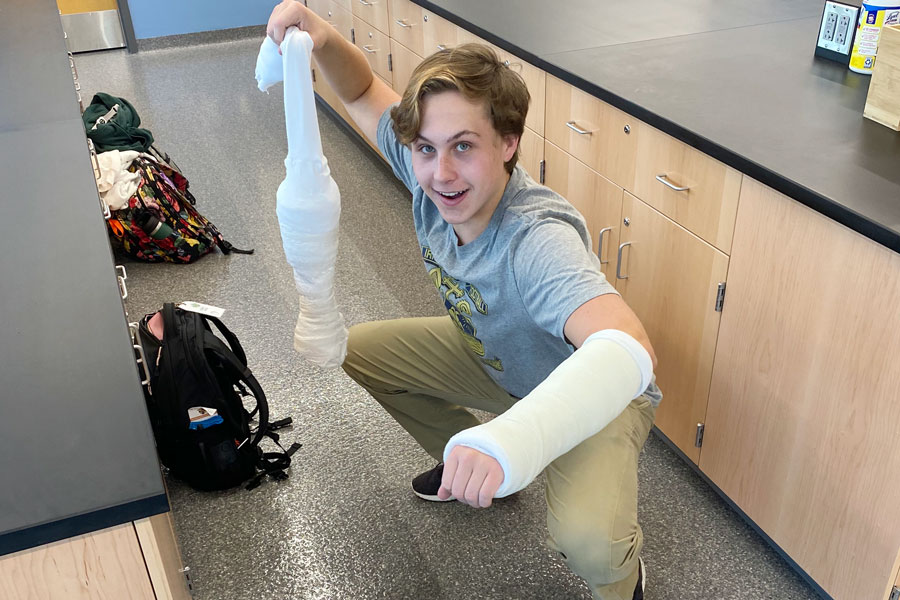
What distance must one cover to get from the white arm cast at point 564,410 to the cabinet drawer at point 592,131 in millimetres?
891

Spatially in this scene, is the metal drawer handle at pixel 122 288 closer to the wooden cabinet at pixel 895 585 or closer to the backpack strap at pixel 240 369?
the backpack strap at pixel 240 369

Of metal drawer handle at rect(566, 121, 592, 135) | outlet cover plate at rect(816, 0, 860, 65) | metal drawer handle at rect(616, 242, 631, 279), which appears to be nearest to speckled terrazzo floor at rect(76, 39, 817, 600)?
metal drawer handle at rect(616, 242, 631, 279)

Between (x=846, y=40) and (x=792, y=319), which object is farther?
(x=846, y=40)

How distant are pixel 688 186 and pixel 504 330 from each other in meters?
0.50

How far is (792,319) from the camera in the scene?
5.00 ft

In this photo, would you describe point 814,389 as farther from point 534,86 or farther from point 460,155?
point 534,86

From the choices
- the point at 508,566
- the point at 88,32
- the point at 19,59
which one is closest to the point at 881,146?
the point at 508,566

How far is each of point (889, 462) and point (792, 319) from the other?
29 cm

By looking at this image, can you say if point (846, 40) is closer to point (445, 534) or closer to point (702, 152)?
point (702, 152)

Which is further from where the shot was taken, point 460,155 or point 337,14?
point 337,14

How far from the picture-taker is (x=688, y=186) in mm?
1715

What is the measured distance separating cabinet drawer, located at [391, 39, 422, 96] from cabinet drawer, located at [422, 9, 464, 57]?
12 centimetres

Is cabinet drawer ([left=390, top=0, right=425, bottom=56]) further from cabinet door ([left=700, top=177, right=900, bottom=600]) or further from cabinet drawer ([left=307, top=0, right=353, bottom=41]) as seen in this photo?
cabinet door ([left=700, top=177, right=900, bottom=600])

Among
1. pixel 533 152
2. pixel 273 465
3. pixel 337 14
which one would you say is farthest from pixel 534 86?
pixel 337 14
